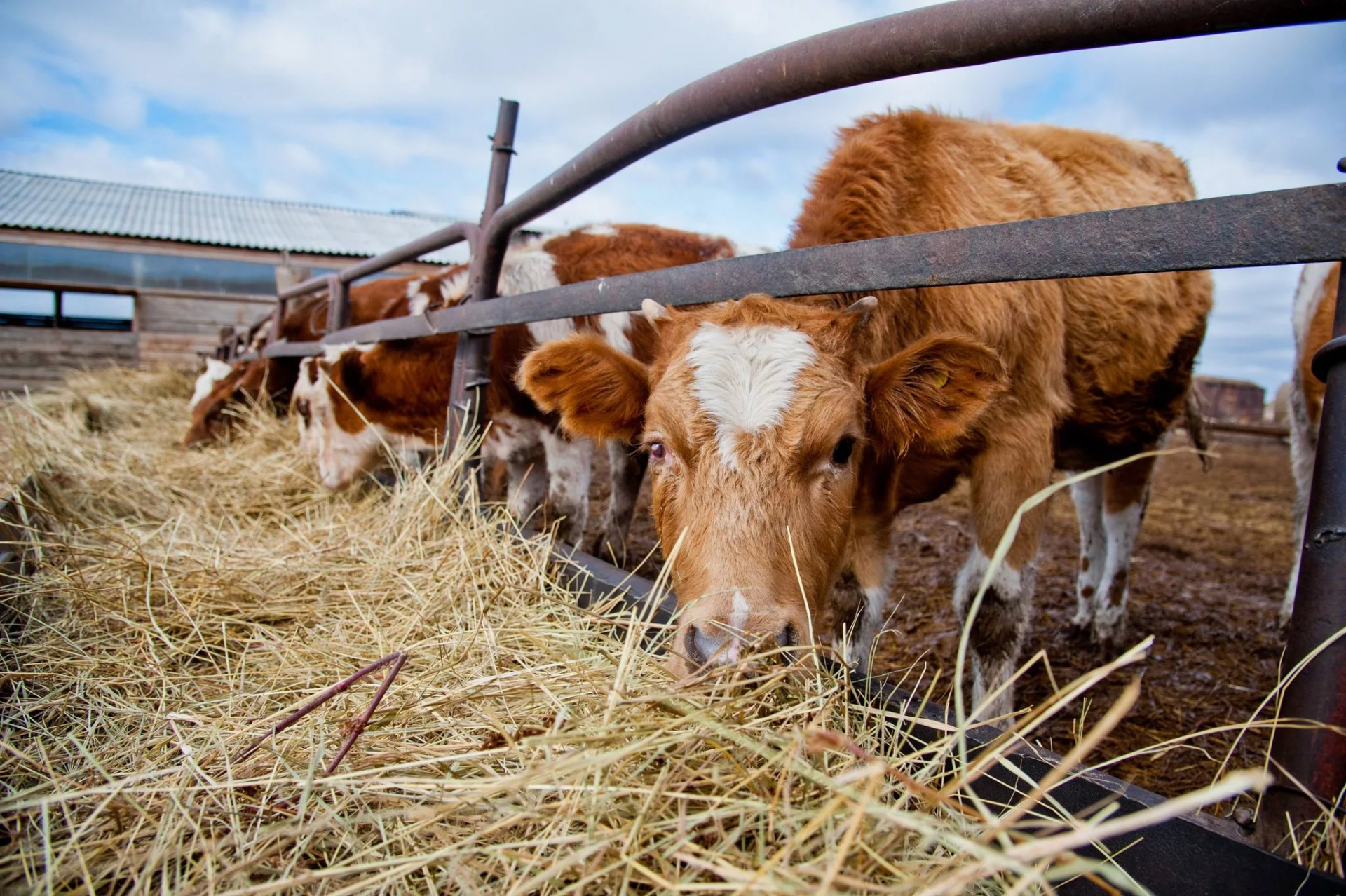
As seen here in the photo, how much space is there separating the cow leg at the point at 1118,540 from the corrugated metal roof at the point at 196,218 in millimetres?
17894

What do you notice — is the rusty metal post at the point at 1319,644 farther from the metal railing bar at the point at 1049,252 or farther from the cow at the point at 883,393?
the cow at the point at 883,393

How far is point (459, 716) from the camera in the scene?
4.49 feet

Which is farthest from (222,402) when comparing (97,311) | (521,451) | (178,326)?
(97,311)

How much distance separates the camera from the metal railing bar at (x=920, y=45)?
1.22 m

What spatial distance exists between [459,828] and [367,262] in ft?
16.3

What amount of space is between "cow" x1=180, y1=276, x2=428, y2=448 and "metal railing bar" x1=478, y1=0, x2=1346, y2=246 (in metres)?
3.61

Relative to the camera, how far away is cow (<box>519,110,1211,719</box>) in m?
1.73

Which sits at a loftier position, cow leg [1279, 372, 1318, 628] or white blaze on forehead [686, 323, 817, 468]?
white blaze on forehead [686, 323, 817, 468]

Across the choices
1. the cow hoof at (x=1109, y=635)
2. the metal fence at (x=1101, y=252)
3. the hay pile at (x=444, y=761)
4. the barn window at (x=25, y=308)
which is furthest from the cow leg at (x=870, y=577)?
the barn window at (x=25, y=308)

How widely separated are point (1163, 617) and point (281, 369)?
7903 millimetres

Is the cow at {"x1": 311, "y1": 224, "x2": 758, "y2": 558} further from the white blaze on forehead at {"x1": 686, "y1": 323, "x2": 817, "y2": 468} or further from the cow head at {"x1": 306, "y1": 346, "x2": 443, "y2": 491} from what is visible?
the white blaze on forehead at {"x1": 686, "y1": 323, "x2": 817, "y2": 468}

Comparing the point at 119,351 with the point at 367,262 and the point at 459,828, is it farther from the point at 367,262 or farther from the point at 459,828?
the point at 459,828

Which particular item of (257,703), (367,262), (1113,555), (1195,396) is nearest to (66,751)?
(257,703)

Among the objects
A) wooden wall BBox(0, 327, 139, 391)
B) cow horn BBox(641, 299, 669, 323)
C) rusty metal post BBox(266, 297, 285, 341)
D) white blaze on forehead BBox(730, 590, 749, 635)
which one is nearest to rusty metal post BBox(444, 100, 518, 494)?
cow horn BBox(641, 299, 669, 323)
